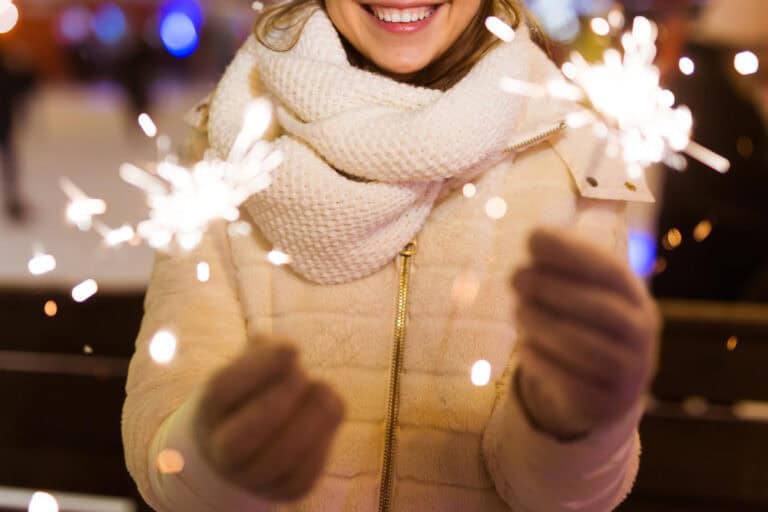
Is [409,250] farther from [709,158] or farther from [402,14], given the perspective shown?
[709,158]

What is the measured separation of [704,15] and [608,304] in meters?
2.65

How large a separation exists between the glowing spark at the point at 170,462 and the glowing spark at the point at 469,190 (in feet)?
1.35

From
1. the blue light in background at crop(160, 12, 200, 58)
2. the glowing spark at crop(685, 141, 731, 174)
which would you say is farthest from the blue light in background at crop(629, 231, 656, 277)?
the blue light in background at crop(160, 12, 200, 58)

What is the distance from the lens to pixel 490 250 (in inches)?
33.9

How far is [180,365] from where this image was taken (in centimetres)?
83

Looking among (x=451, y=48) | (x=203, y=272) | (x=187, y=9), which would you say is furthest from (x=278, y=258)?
(x=187, y=9)

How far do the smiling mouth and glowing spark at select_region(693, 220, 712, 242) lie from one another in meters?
1.68

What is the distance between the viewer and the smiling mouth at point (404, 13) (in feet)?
2.75

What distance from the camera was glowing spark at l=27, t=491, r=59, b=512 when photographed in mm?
1757

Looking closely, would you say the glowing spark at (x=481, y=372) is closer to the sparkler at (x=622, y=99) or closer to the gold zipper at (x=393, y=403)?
the gold zipper at (x=393, y=403)

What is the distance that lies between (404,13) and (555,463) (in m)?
0.49

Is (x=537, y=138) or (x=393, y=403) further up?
(x=537, y=138)

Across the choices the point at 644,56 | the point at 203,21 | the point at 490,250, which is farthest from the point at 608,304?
the point at 203,21

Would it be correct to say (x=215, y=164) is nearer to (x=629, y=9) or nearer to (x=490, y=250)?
(x=490, y=250)
